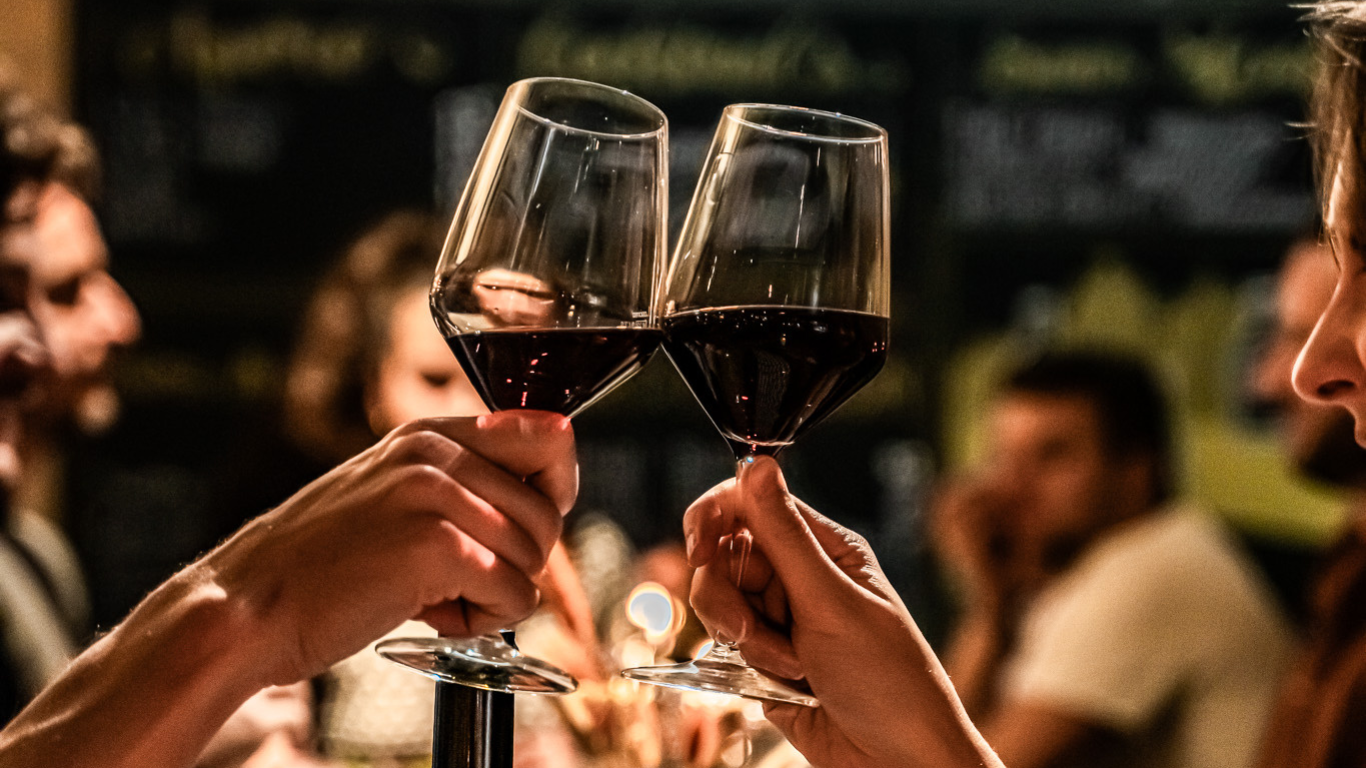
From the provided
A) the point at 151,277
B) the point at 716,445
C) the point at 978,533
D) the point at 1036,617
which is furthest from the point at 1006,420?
the point at 151,277

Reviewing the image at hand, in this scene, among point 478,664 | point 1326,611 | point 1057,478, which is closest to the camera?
point 478,664

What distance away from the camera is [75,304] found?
2.32 m

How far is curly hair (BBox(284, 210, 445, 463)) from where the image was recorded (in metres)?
2.29

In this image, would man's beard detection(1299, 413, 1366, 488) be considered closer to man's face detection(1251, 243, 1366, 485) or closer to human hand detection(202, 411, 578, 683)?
man's face detection(1251, 243, 1366, 485)

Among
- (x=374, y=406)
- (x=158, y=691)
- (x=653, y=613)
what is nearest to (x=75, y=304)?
(x=374, y=406)

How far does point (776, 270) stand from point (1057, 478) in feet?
7.45

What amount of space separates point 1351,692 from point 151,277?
296 centimetres

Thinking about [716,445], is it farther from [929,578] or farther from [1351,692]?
[1351,692]

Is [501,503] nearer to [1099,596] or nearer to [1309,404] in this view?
[1309,404]

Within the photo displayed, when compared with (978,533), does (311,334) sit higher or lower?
higher

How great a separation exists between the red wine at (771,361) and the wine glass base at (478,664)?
0.23m

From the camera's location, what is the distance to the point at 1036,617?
2969mm

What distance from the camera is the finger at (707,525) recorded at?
0.90 m

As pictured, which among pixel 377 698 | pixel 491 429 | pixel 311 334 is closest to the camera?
pixel 491 429
